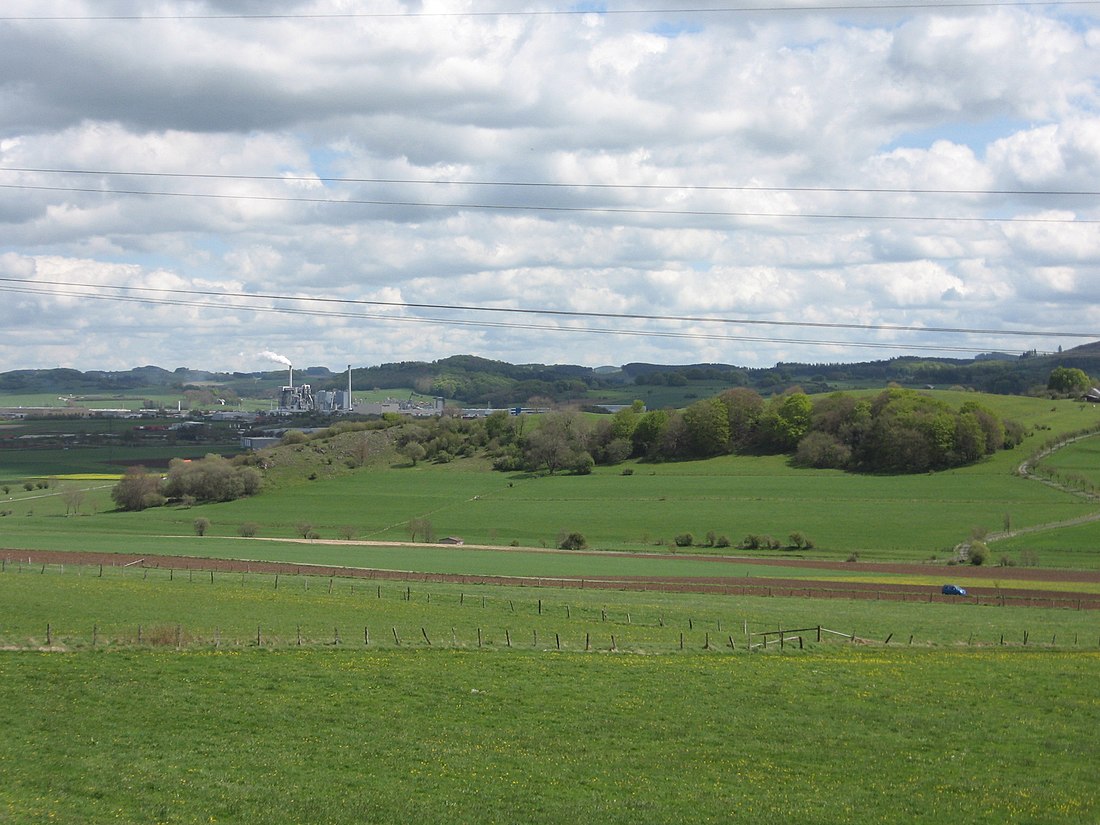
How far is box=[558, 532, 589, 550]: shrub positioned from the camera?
8221 cm

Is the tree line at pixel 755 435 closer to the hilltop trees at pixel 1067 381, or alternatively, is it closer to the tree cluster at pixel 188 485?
the tree cluster at pixel 188 485

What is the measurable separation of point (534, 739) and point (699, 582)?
35422 mm

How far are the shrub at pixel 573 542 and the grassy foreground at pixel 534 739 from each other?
5017 cm

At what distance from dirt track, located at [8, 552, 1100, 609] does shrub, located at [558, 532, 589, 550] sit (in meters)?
22.7

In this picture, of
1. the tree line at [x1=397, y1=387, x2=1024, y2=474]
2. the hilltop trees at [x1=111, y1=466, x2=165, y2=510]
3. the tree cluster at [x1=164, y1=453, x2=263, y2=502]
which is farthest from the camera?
the tree line at [x1=397, y1=387, x2=1024, y2=474]

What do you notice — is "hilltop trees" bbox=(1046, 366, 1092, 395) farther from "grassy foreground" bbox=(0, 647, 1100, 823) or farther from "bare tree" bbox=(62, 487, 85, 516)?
"grassy foreground" bbox=(0, 647, 1100, 823)

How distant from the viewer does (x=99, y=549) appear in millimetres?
63406

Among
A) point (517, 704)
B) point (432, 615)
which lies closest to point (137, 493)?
point (432, 615)

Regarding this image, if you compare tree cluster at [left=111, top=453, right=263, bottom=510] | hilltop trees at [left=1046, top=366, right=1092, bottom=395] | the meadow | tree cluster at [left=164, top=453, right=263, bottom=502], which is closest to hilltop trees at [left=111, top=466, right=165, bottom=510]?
tree cluster at [left=111, top=453, right=263, bottom=510]

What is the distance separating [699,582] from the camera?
57.9 metres

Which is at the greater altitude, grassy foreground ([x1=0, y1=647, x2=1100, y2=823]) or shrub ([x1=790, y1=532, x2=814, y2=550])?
grassy foreground ([x1=0, y1=647, x2=1100, y2=823])

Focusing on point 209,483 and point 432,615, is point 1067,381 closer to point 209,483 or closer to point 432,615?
point 209,483

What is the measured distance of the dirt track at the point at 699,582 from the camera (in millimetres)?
52469

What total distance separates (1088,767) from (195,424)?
17620cm
